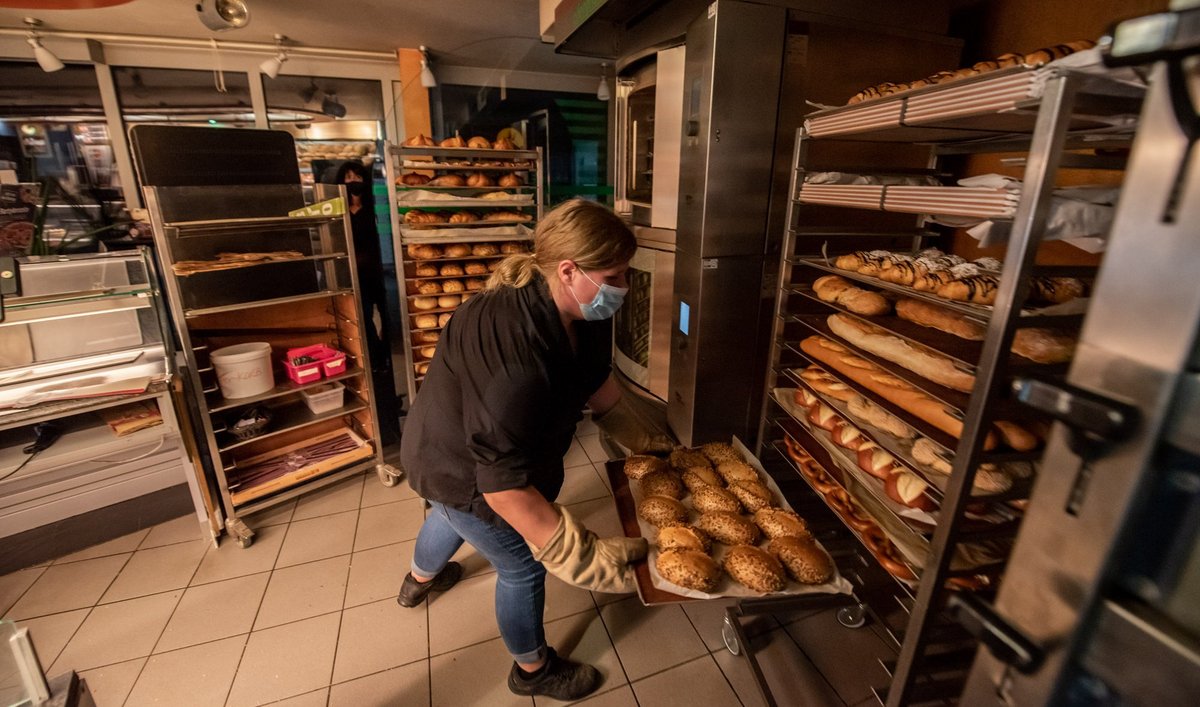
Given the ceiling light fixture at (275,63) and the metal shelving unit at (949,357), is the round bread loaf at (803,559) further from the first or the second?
the ceiling light fixture at (275,63)

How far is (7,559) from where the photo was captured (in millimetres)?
2021

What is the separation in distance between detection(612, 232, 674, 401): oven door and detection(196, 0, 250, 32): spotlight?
96.4 inches

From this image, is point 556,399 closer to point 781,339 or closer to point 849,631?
point 781,339

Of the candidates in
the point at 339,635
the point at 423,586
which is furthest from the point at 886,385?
the point at 339,635

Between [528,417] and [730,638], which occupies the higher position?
[528,417]

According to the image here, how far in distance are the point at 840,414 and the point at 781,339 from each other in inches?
12.9

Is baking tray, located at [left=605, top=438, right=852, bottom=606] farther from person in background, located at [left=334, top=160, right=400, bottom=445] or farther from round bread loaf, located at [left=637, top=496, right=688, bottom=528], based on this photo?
person in background, located at [left=334, top=160, right=400, bottom=445]

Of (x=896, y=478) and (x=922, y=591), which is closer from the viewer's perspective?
(x=922, y=591)

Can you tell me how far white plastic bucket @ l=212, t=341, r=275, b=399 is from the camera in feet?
6.82

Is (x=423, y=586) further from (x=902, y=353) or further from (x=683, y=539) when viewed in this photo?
(x=902, y=353)

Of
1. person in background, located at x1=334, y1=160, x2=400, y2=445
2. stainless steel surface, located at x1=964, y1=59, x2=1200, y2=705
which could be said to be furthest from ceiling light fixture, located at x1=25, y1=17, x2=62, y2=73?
stainless steel surface, located at x1=964, y1=59, x2=1200, y2=705

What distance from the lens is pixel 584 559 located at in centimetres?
127

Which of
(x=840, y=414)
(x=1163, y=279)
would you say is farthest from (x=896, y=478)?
(x=1163, y=279)

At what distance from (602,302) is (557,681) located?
1178 mm
